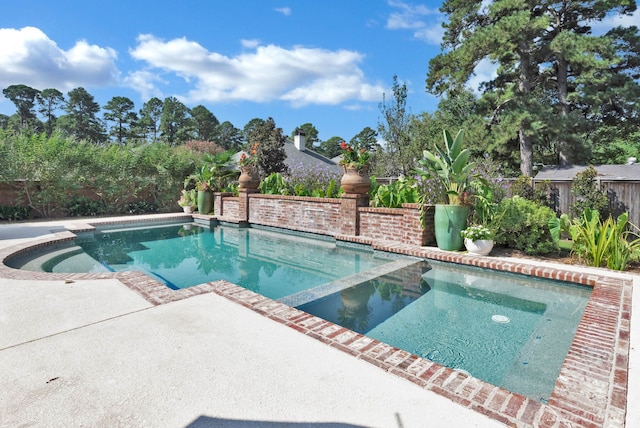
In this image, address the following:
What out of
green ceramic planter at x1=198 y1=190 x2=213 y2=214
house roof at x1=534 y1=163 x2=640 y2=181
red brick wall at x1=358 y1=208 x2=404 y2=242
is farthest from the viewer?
green ceramic planter at x1=198 y1=190 x2=213 y2=214

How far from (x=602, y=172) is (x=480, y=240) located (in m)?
10.7

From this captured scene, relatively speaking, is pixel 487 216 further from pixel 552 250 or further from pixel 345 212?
pixel 345 212

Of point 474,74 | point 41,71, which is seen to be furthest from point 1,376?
point 41,71

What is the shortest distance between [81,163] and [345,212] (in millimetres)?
10434

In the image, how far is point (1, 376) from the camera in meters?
2.00

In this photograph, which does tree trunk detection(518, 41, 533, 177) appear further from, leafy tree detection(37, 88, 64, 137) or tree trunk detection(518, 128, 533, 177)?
leafy tree detection(37, 88, 64, 137)

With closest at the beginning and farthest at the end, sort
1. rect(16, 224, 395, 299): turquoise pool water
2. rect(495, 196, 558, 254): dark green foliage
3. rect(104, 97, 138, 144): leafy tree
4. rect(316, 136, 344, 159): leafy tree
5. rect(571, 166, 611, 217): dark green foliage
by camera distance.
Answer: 1. rect(16, 224, 395, 299): turquoise pool water
2. rect(495, 196, 558, 254): dark green foliage
3. rect(571, 166, 611, 217): dark green foliage
4. rect(104, 97, 138, 144): leafy tree
5. rect(316, 136, 344, 159): leafy tree

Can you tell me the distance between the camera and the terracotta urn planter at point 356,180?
7473mm

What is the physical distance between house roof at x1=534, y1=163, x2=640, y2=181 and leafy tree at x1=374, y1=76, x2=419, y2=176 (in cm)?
586

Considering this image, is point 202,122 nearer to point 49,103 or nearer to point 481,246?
point 49,103

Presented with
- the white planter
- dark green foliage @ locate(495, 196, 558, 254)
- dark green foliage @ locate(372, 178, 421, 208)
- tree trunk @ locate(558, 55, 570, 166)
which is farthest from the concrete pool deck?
tree trunk @ locate(558, 55, 570, 166)

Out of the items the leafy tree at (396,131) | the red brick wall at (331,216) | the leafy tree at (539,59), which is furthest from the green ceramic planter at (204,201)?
the leafy tree at (539,59)

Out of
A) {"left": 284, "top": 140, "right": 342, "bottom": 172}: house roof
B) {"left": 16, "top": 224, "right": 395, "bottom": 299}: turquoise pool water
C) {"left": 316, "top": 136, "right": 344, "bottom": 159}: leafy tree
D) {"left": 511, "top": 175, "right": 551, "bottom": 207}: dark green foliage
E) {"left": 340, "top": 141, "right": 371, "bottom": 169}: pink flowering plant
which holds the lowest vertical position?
{"left": 16, "top": 224, "right": 395, "bottom": 299}: turquoise pool water

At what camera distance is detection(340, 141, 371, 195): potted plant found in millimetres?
7469
